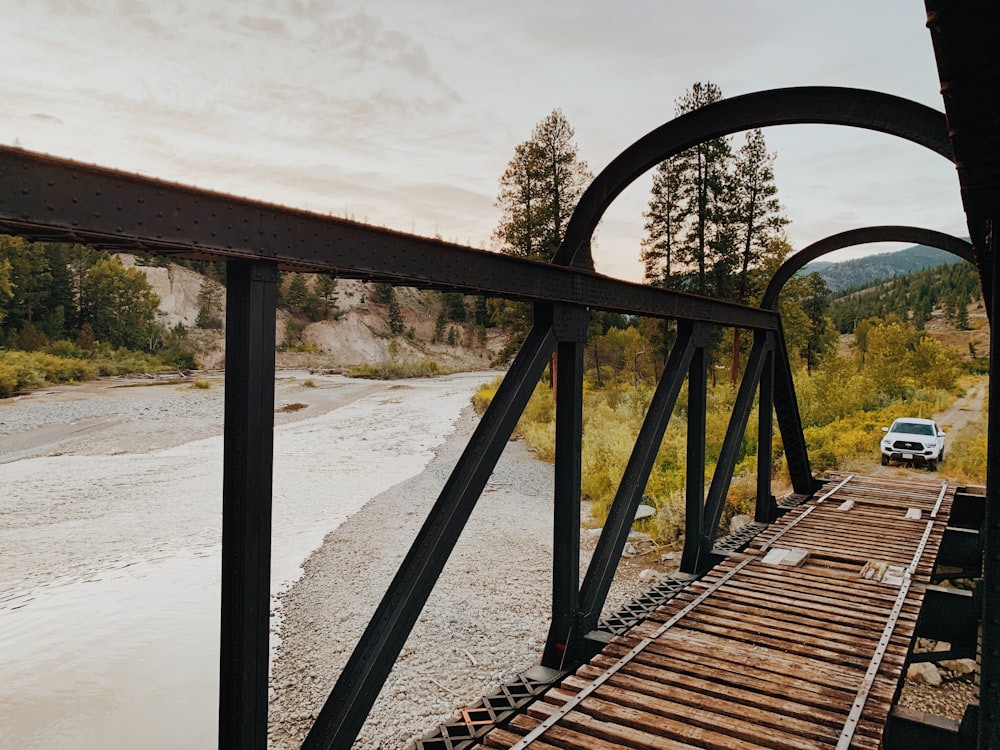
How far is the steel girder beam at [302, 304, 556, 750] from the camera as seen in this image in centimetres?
269

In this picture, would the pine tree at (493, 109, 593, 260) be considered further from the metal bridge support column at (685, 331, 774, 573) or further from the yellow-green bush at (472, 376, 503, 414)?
the metal bridge support column at (685, 331, 774, 573)

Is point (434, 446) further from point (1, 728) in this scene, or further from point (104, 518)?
point (1, 728)

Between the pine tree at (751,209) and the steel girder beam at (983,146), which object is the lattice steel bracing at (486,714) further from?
the pine tree at (751,209)

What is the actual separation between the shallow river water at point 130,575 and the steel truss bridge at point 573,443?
5.02 metres

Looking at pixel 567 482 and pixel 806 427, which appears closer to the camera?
pixel 567 482

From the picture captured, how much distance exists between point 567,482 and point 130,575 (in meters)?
10.2

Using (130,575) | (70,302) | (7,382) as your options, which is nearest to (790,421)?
(130,575)

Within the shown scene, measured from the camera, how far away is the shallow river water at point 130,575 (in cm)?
706

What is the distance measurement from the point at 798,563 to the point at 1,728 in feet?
27.9

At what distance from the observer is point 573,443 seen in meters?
4.28

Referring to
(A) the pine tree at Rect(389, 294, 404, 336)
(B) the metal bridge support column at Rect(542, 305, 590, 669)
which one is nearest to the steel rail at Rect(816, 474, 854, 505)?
(B) the metal bridge support column at Rect(542, 305, 590, 669)

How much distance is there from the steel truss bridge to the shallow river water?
5017 millimetres

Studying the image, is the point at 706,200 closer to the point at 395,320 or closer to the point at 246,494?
the point at 246,494

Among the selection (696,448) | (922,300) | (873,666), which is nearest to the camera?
(873,666)
